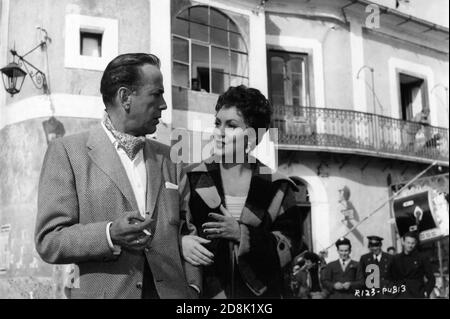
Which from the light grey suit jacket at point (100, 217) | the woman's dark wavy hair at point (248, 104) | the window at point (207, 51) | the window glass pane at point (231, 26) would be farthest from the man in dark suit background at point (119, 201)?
the window glass pane at point (231, 26)

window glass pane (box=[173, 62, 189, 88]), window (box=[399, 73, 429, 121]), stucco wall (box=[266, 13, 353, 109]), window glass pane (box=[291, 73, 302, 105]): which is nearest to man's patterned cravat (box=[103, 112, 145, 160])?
window glass pane (box=[173, 62, 189, 88])

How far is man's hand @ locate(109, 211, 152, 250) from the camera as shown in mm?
1521

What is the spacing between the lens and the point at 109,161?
1695 millimetres

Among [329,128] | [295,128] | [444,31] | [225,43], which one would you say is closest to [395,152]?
[329,128]

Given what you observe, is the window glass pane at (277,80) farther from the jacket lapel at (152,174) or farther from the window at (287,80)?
the jacket lapel at (152,174)

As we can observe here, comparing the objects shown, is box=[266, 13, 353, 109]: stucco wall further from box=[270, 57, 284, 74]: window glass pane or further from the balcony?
box=[270, 57, 284, 74]: window glass pane

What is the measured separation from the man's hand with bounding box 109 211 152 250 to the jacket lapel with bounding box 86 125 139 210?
12cm

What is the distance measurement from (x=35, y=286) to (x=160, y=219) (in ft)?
1.74

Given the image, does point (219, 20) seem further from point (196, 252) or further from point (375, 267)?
point (196, 252)

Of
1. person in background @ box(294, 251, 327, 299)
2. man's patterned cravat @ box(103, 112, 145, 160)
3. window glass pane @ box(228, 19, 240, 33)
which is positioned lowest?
person in background @ box(294, 251, 327, 299)

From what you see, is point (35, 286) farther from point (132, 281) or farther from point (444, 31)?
point (444, 31)

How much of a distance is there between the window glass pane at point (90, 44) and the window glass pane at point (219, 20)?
170 centimetres

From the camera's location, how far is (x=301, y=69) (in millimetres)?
6414

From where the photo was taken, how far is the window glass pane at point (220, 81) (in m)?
3.75
